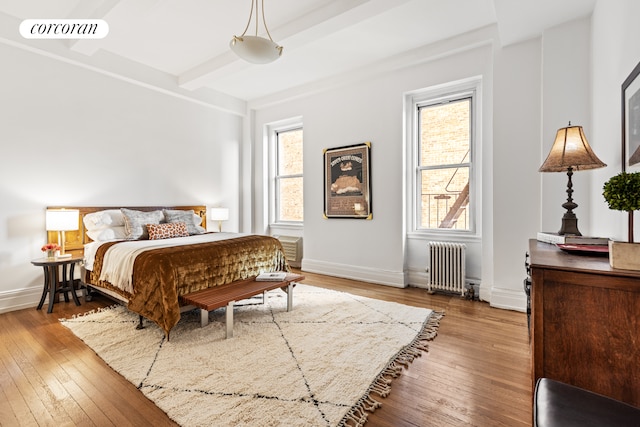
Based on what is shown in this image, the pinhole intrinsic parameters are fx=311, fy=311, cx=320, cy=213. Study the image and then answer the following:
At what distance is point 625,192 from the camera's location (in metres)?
1.18

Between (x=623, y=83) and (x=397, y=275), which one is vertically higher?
(x=623, y=83)

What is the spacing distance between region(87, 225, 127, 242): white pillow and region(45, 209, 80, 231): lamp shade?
10.0 inches

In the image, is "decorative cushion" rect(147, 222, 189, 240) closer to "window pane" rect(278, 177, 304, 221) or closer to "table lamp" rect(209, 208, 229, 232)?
"table lamp" rect(209, 208, 229, 232)

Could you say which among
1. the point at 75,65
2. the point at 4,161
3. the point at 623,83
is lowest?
the point at 4,161

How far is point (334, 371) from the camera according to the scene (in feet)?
6.82

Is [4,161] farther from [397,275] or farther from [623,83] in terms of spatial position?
[623,83]

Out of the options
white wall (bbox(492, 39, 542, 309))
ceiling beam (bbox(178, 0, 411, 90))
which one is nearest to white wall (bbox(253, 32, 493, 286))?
white wall (bbox(492, 39, 542, 309))

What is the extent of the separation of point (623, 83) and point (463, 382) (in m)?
2.04

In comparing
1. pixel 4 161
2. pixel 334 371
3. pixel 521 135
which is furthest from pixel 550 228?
pixel 4 161

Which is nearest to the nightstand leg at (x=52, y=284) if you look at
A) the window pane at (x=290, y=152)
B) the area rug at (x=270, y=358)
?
the area rug at (x=270, y=358)

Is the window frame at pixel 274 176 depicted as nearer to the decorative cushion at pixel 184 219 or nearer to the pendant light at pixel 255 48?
the decorative cushion at pixel 184 219

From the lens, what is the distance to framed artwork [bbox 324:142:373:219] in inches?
179

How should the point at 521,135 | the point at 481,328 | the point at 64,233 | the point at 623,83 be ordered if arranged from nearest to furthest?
1. the point at 623,83
2. the point at 481,328
3. the point at 521,135
4. the point at 64,233

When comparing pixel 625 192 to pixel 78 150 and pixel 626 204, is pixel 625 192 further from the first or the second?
pixel 78 150
